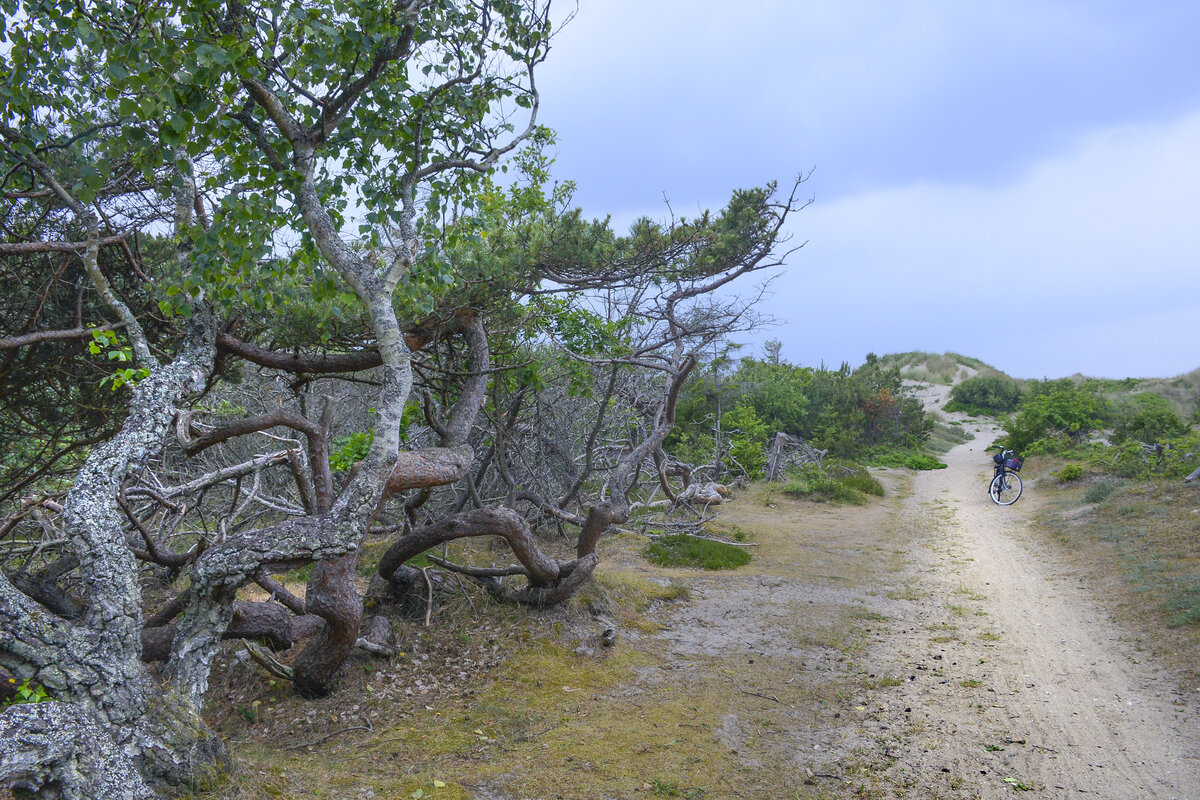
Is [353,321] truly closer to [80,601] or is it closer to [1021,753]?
[80,601]

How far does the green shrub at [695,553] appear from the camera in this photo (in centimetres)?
1004

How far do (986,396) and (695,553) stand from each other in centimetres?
3702

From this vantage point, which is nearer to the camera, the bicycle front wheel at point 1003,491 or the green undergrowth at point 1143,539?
the green undergrowth at point 1143,539

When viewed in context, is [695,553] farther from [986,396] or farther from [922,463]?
[986,396]

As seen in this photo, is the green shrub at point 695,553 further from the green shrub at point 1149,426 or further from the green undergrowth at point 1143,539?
the green shrub at point 1149,426

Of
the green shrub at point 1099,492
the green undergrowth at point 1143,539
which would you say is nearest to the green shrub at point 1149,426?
the green undergrowth at point 1143,539

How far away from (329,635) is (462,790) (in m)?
1.62

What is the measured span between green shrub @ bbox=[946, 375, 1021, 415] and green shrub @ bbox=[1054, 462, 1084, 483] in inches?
984

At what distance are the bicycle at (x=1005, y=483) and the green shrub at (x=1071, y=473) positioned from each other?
99cm

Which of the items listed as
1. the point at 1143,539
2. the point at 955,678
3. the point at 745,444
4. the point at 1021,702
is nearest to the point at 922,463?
the point at 745,444

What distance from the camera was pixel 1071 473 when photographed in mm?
15844

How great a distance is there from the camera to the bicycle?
1558 centimetres

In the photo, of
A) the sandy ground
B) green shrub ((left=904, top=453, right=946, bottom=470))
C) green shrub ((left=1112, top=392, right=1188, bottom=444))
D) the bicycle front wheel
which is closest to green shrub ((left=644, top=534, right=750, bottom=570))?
the sandy ground

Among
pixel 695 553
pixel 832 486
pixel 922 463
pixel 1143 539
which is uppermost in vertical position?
pixel 1143 539
